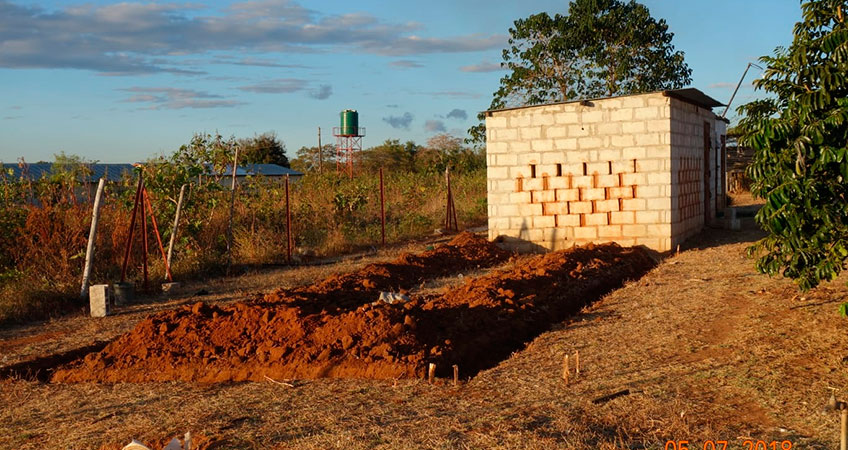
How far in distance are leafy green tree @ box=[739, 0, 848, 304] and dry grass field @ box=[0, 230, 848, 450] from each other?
0.94 m

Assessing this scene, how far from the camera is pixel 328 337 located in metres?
7.46

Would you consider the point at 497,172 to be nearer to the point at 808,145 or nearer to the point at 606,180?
the point at 606,180

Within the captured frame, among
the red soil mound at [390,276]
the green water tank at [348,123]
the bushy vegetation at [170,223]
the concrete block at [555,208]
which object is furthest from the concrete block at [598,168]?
the green water tank at [348,123]

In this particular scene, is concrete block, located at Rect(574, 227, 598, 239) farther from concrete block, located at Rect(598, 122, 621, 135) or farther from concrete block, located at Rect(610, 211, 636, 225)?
concrete block, located at Rect(598, 122, 621, 135)

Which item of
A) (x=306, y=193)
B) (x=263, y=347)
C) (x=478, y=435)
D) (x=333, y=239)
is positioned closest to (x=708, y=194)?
(x=333, y=239)

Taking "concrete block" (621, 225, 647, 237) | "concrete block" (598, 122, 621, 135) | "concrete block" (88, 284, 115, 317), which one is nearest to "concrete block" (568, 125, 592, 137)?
"concrete block" (598, 122, 621, 135)

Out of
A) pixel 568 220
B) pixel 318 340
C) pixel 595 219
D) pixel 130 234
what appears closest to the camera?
pixel 318 340

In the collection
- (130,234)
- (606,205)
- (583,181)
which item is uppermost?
(583,181)

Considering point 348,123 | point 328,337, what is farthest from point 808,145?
point 348,123

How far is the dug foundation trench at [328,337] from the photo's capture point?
6.97 meters

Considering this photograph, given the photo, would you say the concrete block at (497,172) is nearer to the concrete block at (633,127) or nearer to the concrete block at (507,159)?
the concrete block at (507,159)

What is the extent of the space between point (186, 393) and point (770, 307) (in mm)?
5984

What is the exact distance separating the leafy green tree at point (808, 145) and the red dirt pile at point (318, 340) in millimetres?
2670

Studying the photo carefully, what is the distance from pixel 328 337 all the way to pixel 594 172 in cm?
861
